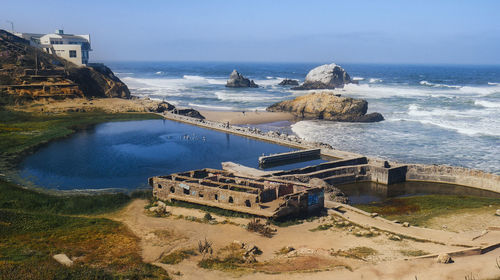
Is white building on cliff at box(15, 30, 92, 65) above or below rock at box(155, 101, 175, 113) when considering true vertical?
above

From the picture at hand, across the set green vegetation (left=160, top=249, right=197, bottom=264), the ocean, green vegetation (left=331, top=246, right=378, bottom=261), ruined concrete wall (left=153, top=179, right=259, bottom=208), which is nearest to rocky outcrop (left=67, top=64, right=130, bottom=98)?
the ocean

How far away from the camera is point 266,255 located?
73.0 feet

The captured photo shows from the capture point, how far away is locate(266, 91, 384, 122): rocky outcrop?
2869 inches

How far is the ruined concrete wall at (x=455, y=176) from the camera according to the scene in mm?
36938

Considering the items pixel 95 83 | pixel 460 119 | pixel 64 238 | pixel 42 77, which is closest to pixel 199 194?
pixel 64 238

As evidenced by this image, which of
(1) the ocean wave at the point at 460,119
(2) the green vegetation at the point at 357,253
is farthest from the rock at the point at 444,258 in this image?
→ (1) the ocean wave at the point at 460,119

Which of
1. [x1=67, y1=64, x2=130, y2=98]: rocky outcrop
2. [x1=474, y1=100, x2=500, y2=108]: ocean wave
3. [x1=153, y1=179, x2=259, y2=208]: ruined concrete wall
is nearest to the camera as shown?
[x1=153, y1=179, x2=259, y2=208]: ruined concrete wall

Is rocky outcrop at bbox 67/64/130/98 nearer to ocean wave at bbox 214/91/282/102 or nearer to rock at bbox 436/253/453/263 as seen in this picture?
ocean wave at bbox 214/91/282/102

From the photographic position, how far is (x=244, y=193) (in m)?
27.9

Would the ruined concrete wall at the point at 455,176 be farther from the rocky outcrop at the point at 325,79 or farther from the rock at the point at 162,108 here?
the rocky outcrop at the point at 325,79

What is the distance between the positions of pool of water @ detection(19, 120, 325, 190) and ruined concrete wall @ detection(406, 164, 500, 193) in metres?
Result: 9.94

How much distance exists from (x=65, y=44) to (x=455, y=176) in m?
91.9

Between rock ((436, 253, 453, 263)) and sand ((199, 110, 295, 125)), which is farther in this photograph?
sand ((199, 110, 295, 125))

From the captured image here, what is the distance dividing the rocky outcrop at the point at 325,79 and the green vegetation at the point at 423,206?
94.5m
